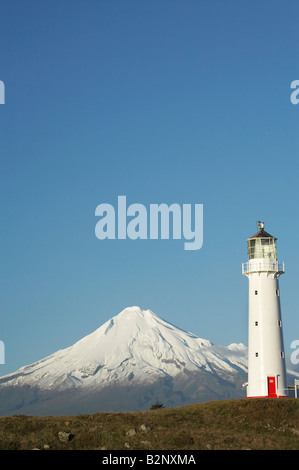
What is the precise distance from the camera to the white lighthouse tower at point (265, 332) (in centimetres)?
7762

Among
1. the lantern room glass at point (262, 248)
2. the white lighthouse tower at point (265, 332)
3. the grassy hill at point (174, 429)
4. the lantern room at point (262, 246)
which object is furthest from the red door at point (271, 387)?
the lantern room glass at point (262, 248)

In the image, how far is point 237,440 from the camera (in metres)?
59.1

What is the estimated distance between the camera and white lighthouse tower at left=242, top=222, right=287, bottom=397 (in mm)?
77625

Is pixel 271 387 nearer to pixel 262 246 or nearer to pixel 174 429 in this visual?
pixel 262 246

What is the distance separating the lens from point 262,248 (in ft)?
271

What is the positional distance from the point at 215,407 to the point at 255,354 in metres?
10.3

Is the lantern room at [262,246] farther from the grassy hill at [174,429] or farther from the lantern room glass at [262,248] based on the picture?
the grassy hill at [174,429]

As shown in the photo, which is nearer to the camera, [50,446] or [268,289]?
[50,446]

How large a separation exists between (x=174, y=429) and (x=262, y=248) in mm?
27269

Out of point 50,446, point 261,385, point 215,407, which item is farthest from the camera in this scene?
point 261,385

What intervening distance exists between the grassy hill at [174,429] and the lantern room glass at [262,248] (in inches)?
695
